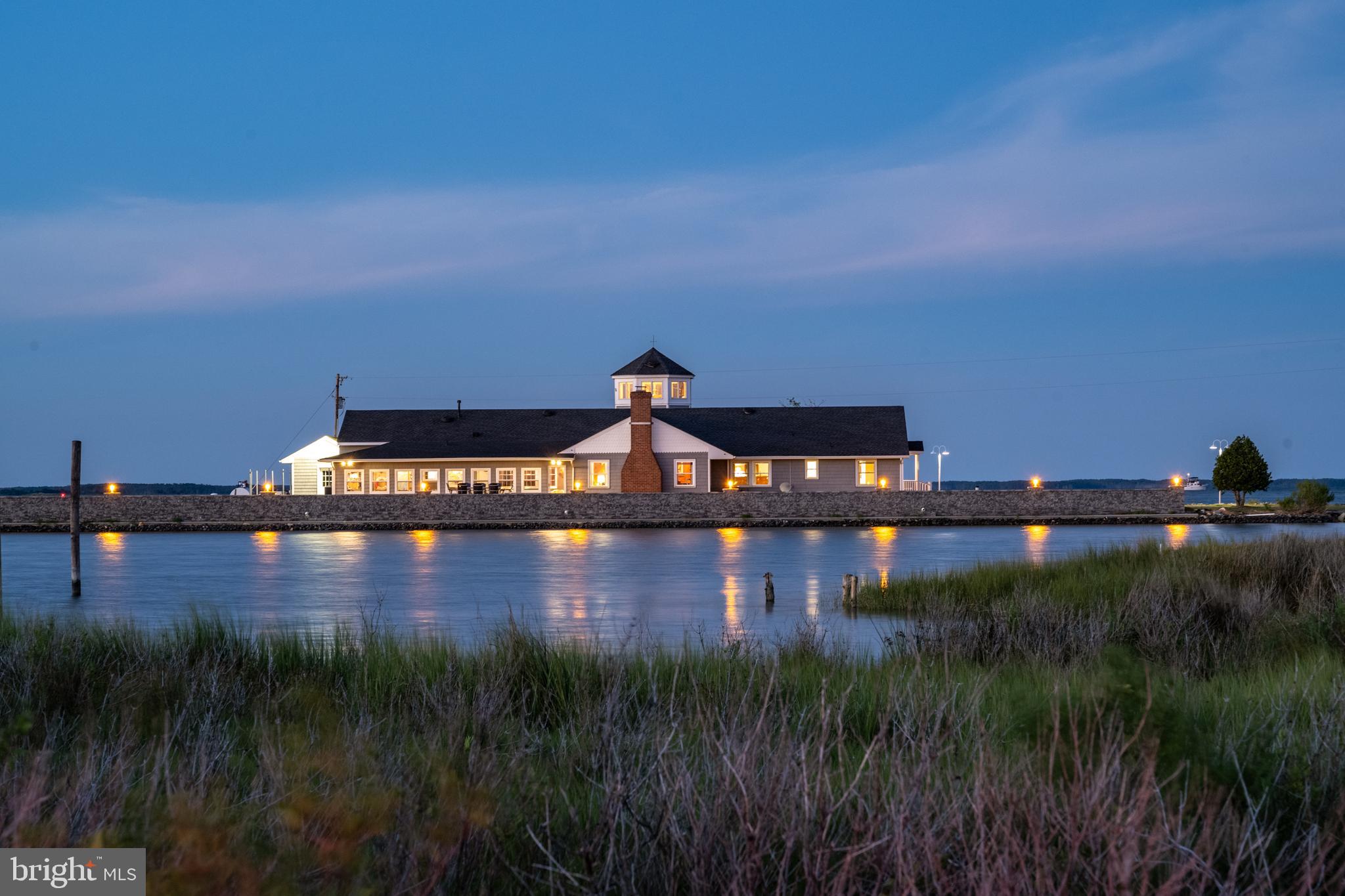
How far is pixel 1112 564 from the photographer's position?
768 inches

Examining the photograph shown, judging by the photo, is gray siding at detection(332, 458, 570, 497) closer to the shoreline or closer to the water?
the shoreline

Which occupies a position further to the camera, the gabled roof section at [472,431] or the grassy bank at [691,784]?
the gabled roof section at [472,431]

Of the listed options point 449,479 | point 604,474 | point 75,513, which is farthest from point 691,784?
point 449,479

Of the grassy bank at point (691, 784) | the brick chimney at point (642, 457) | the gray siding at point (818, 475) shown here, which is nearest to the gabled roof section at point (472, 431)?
the brick chimney at point (642, 457)

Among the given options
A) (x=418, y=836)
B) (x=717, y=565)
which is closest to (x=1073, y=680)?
(x=418, y=836)

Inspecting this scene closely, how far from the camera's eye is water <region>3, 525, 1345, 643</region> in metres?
20.6

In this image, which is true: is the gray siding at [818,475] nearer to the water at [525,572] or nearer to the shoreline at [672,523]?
the shoreline at [672,523]

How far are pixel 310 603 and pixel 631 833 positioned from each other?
2173cm

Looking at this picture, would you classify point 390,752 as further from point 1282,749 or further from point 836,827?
point 1282,749

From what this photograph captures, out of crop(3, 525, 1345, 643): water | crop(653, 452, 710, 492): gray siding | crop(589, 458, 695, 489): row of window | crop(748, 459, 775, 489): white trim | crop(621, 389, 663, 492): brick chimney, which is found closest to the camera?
crop(3, 525, 1345, 643): water

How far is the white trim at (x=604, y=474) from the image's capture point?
2288 inches

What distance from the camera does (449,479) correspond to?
195ft

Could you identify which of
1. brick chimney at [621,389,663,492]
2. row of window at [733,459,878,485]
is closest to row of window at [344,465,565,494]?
brick chimney at [621,389,663,492]

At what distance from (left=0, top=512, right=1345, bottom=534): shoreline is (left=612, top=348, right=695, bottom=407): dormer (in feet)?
36.9
